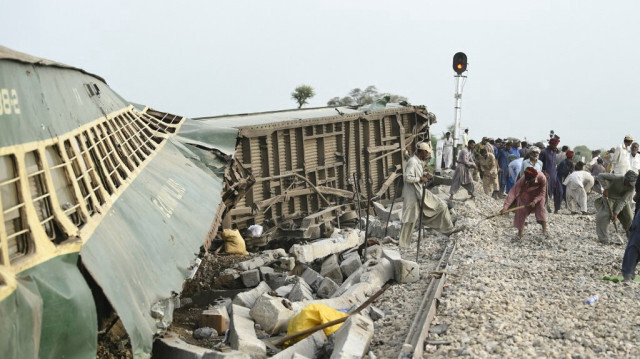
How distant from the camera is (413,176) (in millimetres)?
11406

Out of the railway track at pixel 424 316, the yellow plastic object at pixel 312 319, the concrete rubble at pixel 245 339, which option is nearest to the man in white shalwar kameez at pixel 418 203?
the railway track at pixel 424 316

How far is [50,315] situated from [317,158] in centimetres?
1262

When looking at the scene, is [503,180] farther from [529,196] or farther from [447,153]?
[529,196]

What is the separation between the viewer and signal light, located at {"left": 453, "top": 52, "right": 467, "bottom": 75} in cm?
2215

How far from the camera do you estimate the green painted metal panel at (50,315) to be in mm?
3096

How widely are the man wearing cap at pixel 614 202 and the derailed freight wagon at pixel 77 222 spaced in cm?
752

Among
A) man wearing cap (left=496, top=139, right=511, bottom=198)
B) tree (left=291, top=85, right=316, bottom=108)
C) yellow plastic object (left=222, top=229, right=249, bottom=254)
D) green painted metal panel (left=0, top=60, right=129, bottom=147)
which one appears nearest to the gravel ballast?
yellow plastic object (left=222, top=229, right=249, bottom=254)

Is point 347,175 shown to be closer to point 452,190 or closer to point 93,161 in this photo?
point 452,190

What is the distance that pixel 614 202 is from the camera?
42.6 ft

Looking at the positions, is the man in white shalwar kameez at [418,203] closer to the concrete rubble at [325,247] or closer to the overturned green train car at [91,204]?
the concrete rubble at [325,247]

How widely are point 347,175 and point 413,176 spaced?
5.54m

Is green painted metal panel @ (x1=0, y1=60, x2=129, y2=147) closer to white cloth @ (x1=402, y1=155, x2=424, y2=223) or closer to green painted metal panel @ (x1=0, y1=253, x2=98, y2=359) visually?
green painted metal panel @ (x1=0, y1=253, x2=98, y2=359)

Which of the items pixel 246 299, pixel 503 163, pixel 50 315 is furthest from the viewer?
pixel 503 163

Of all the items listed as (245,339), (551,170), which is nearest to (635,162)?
(551,170)
